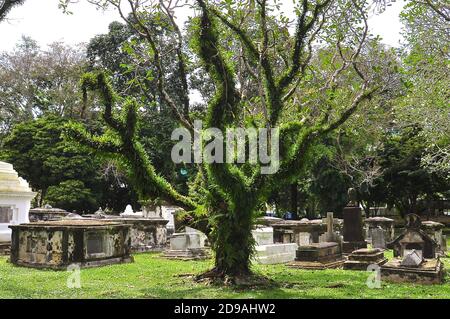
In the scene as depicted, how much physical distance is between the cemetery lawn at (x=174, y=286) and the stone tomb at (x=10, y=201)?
15.9ft

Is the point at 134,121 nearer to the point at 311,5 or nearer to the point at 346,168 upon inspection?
the point at 311,5

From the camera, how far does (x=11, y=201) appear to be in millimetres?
17422

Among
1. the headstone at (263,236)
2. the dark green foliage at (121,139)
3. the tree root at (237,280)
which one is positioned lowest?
the tree root at (237,280)

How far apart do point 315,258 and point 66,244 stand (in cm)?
676

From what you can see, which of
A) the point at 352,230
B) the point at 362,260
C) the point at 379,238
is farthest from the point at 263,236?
the point at 362,260

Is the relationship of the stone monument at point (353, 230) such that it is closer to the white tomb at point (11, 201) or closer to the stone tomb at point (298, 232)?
the stone tomb at point (298, 232)

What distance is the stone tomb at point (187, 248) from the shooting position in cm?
1568

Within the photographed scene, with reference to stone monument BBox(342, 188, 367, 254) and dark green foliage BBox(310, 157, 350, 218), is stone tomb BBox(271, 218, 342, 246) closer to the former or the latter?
stone monument BBox(342, 188, 367, 254)

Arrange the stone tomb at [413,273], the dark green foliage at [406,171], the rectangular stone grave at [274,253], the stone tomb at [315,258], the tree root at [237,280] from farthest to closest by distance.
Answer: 1. the dark green foliage at [406,171]
2. the rectangular stone grave at [274,253]
3. the stone tomb at [315,258]
4. the stone tomb at [413,273]
5. the tree root at [237,280]

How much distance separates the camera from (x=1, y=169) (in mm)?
17641

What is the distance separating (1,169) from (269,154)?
11806mm

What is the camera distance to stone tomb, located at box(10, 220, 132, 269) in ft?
42.1

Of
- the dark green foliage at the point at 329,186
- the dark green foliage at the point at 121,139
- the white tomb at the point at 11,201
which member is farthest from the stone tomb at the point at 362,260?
the dark green foliage at the point at 329,186

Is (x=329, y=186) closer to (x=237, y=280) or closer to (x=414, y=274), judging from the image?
(x=414, y=274)
